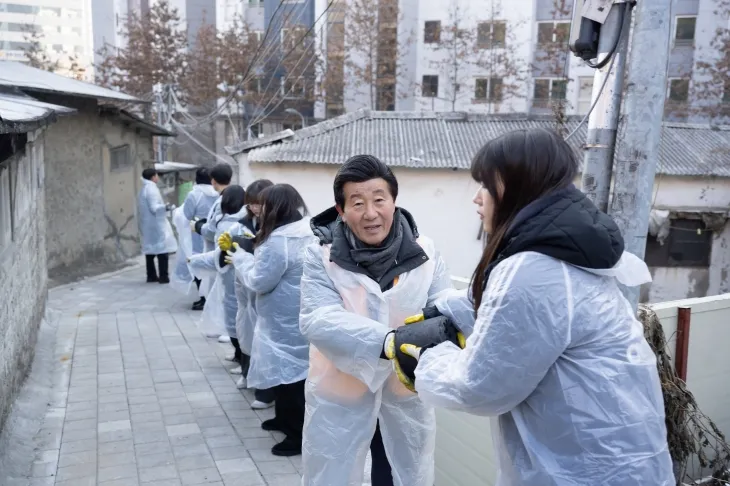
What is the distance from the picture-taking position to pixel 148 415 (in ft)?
15.4

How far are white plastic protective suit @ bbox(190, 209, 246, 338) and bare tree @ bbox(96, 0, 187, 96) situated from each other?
21592 millimetres

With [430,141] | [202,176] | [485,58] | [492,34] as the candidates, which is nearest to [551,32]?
[492,34]

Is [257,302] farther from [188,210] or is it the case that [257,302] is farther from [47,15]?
[47,15]

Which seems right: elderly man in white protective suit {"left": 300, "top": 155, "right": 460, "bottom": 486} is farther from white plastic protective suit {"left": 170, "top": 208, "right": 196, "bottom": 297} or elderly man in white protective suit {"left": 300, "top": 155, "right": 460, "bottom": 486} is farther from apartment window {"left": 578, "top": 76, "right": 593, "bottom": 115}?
apartment window {"left": 578, "top": 76, "right": 593, "bottom": 115}

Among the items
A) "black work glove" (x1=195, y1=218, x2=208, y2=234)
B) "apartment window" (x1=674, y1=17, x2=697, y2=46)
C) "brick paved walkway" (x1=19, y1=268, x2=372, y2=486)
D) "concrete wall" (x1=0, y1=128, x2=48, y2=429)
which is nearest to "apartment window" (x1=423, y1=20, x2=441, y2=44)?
"apartment window" (x1=674, y1=17, x2=697, y2=46)

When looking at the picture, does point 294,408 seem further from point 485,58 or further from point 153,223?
point 485,58

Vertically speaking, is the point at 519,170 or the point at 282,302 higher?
the point at 519,170

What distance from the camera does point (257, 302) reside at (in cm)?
416

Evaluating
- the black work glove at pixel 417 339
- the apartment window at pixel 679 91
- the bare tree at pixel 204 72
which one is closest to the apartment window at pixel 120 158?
the black work glove at pixel 417 339

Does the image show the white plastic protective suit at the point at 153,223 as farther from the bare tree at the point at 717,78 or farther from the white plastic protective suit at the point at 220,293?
the bare tree at the point at 717,78

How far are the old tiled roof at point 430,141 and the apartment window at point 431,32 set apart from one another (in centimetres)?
1272

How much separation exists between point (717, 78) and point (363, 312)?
23.2m

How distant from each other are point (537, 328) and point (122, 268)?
10863 mm

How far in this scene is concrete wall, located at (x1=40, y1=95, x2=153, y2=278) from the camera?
984 centimetres
